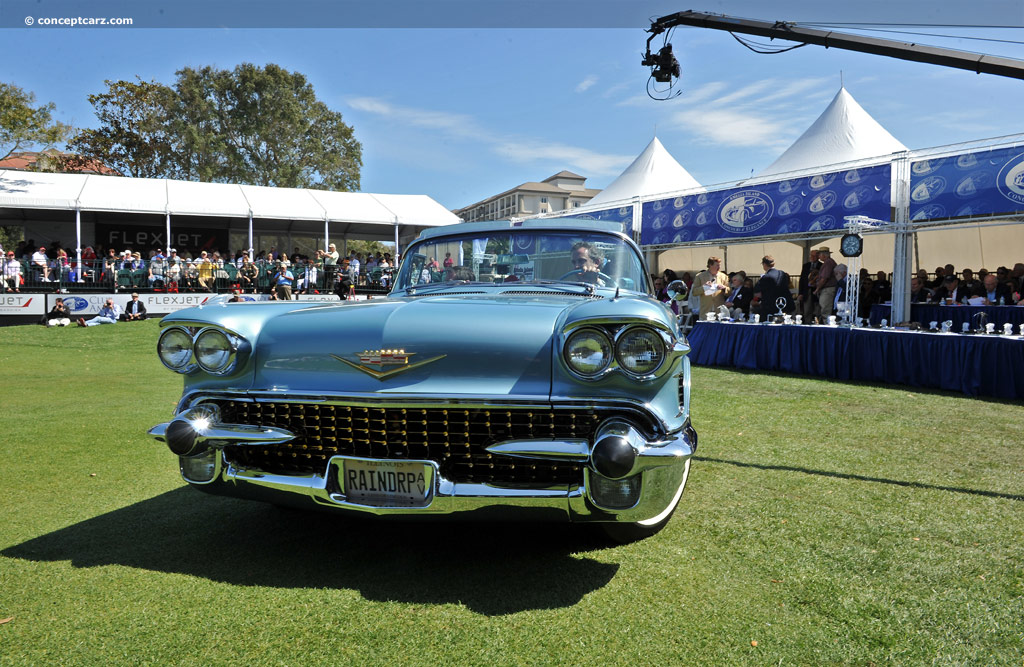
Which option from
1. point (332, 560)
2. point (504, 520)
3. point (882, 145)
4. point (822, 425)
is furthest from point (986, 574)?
point (882, 145)

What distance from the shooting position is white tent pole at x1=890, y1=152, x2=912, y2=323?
38.2ft

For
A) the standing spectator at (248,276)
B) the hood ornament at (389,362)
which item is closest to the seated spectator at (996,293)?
the hood ornament at (389,362)

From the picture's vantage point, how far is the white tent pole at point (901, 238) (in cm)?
1164

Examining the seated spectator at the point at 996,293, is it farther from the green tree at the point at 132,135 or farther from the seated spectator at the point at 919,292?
the green tree at the point at 132,135

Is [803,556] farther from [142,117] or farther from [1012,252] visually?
[142,117]

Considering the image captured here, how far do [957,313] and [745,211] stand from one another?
4626 mm

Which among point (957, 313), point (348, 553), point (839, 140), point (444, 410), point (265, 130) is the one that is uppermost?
point (265, 130)

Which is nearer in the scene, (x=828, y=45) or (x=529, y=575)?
(x=529, y=575)

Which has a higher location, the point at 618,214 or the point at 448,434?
the point at 618,214

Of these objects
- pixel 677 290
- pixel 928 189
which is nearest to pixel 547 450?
pixel 677 290

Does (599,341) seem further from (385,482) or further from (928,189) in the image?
(928,189)

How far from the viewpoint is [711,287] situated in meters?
10.8

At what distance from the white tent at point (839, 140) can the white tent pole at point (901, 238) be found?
430 centimetres

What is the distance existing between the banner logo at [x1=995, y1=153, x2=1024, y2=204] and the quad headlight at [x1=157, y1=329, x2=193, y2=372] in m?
11.9
